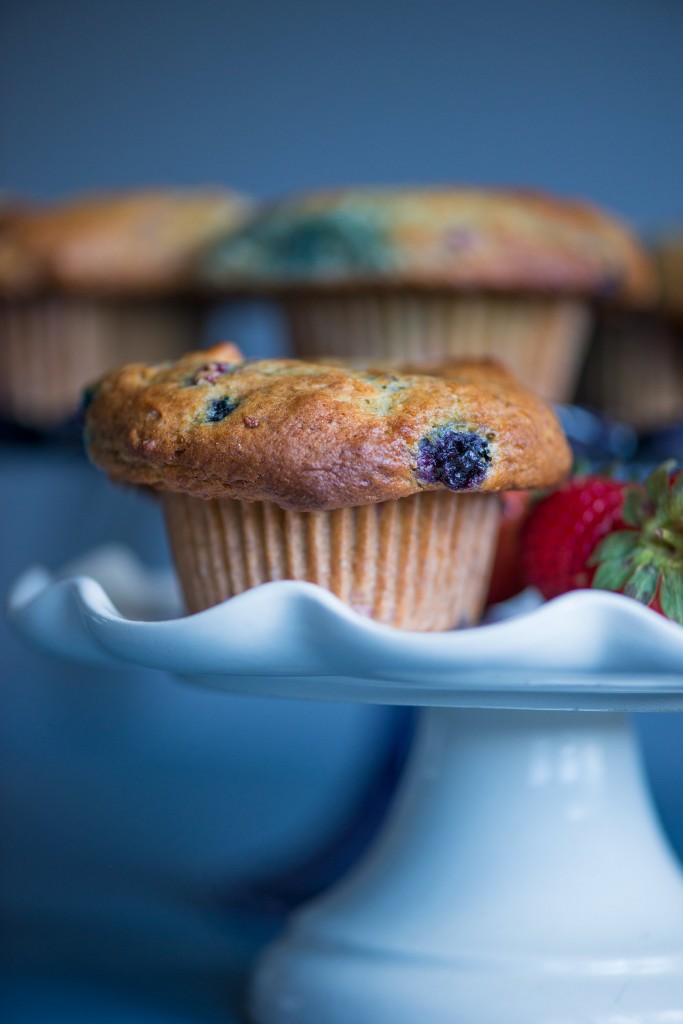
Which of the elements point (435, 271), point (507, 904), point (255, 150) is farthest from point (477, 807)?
point (255, 150)

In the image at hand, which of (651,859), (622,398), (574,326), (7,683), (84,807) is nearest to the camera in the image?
(651,859)

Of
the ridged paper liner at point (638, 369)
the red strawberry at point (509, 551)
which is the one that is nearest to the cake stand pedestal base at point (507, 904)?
the red strawberry at point (509, 551)

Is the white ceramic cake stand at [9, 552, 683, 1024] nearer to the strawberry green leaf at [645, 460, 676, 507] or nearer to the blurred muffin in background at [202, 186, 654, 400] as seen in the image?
the strawberry green leaf at [645, 460, 676, 507]

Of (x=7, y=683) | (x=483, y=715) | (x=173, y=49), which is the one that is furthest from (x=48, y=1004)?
(x=173, y=49)

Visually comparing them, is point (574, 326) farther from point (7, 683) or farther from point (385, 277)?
point (7, 683)

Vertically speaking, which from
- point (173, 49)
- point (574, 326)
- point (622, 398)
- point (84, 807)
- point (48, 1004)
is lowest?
point (84, 807)

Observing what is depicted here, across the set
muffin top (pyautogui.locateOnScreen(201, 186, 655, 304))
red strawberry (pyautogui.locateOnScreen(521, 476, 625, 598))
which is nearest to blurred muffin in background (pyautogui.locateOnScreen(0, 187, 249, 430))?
muffin top (pyautogui.locateOnScreen(201, 186, 655, 304))
